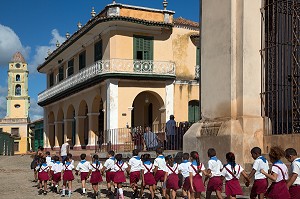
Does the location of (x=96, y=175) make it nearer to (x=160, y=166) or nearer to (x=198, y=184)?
(x=160, y=166)

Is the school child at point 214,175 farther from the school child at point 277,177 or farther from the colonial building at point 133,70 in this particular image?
the colonial building at point 133,70

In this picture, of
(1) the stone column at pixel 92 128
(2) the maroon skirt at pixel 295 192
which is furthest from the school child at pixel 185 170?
(1) the stone column at pixel 92 128

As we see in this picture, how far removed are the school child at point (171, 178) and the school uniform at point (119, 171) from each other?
151 centimetres

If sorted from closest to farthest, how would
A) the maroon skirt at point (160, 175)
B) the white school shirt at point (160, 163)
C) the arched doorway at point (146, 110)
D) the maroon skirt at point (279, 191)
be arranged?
the maroon skirt at point (279, 191), the white school shirt at point (160, 163), the maroon skirt at point (160, 175), the arched doorway at point (146, 110)

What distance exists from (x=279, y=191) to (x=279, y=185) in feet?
0.36

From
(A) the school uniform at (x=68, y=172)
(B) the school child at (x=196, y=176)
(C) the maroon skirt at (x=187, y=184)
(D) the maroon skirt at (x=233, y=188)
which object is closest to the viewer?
(D) the maroon skirt at (x=233, y=188)

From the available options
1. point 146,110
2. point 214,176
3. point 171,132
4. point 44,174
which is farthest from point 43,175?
point 146,110

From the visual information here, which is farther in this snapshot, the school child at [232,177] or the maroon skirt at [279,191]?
the school child at [232,177]

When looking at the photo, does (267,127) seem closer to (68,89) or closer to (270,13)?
(270,13)

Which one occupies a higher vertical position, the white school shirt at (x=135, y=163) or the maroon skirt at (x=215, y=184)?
the white school shirt at (x=135, y=163)

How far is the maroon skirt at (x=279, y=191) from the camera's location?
7527mm

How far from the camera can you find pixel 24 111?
8125 centimetres

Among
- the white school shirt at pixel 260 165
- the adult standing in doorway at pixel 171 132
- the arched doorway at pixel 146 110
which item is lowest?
the white school shirt at pixel 260 165

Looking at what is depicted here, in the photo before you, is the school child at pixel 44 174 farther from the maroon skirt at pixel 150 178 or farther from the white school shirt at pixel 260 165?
the white school shirt at pixel 260 165
